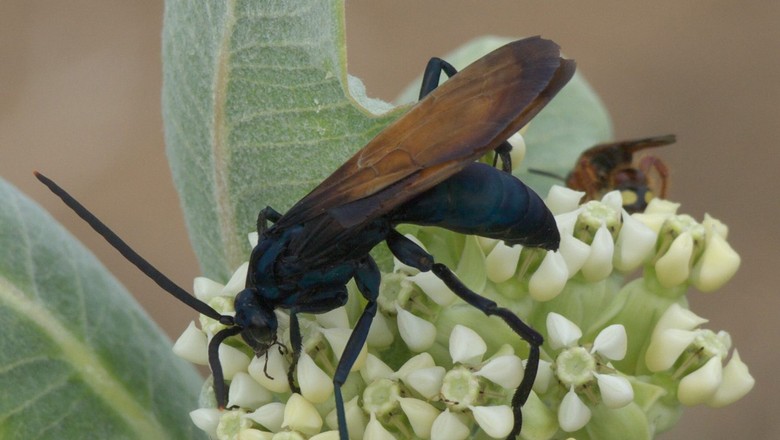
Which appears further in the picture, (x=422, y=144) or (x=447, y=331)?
(x=447, y=331)

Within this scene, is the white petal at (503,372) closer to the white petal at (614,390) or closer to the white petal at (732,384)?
the white petal at (614,390)

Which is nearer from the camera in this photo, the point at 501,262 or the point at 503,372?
the point at 503,372

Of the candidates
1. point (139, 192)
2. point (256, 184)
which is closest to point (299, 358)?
point (256, 184)

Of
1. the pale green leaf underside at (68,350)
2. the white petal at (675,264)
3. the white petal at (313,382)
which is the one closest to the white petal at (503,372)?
the white petal at (313,382)

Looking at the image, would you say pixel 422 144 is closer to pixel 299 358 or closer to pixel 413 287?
pixel 413 287

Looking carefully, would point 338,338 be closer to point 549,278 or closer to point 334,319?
point 334,319

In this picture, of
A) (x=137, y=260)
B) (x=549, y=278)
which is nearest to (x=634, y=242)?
(x=549, y=278)

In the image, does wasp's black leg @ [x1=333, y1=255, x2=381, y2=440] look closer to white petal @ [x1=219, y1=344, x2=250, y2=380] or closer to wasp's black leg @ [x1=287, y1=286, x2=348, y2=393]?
wasp's black leg @ [x1=287, y1=286, x2=348, y2=393]
